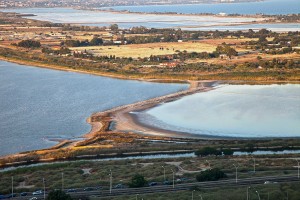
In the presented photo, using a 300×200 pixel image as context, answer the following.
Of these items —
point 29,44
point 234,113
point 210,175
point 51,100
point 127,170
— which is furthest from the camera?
point 29,44

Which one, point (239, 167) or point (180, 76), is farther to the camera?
point (180, 76)

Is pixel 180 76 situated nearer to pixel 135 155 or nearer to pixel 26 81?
pixel 26 81

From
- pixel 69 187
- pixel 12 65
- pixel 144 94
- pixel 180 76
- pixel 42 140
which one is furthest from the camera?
pixel 12 65

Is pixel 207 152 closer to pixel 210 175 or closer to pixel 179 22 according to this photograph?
pixel 210 175

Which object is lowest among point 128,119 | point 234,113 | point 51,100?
point 51,100

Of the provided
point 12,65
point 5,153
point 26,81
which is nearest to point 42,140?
point 5,153

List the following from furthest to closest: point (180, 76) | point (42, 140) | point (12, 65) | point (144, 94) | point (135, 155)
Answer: point (12, 65)
point (180, 76)
point (144, 94)
point (42, 140)
point (135, 155)

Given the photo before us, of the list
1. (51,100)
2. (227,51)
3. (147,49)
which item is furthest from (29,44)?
(51,100)
